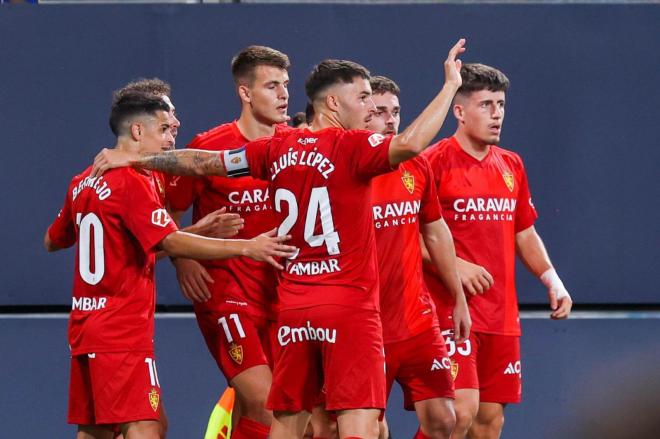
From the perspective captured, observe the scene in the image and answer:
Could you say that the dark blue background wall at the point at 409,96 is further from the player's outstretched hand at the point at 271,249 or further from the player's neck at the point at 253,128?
the player's outstretched hand at the point at 271,249

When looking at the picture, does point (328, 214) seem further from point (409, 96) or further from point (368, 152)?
point (409, 96)

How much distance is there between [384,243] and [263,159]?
37.9 inches

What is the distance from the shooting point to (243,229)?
6.38 meters

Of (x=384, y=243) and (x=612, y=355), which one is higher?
(x=384, y=243)

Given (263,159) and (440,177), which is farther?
(440,177)

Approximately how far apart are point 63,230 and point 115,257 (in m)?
0.65

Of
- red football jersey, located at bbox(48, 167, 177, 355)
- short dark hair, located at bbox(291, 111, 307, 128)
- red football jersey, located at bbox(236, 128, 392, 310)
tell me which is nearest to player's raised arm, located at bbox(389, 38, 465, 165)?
red football jersey, located at bbox(236, 128, 392, 310)

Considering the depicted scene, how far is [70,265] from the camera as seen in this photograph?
8062mm

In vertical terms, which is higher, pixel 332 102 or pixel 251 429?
pixel 332 102

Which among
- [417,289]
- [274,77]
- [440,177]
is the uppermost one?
[274,77]

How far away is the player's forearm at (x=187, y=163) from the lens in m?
5.64

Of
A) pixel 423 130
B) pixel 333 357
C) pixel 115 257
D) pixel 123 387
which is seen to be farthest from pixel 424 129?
pixel 123 387

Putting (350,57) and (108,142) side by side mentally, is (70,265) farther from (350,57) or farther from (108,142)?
(350,57)

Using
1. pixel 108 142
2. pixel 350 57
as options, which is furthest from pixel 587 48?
pixel 108 142
